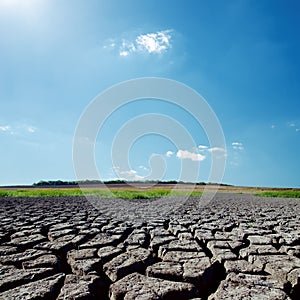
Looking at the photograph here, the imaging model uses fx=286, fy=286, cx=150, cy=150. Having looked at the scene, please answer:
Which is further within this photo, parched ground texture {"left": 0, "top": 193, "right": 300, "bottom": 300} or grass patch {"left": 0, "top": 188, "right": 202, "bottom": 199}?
grass patch {"left": 0, "top": 188, "right": 202, "bottom": 199}

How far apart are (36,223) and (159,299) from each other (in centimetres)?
320

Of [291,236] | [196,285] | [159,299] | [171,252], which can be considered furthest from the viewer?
[291,236]

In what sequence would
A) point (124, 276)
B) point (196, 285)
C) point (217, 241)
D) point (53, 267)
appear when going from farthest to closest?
point (217, 241), point (53, 267), point (124, 276), point (196, 285)

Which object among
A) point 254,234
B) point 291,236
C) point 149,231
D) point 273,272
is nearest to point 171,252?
point 273,272

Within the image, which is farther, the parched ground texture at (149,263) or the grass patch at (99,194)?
the grass patch at (99,194)

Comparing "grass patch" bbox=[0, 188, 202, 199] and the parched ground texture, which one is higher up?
"grass patch" bbox=[0, 188, 202, 199]

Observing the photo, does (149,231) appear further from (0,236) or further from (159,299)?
(159,299)

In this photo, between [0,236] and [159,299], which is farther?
[0,236]

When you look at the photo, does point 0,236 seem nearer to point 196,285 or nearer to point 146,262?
point 146,262

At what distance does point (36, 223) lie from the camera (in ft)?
13.9

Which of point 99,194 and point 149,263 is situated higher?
point 99,194

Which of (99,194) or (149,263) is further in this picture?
(99,194)

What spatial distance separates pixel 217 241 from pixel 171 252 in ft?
2.24

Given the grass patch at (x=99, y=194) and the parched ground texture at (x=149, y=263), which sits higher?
the grass patch at (x=99, y=194)
